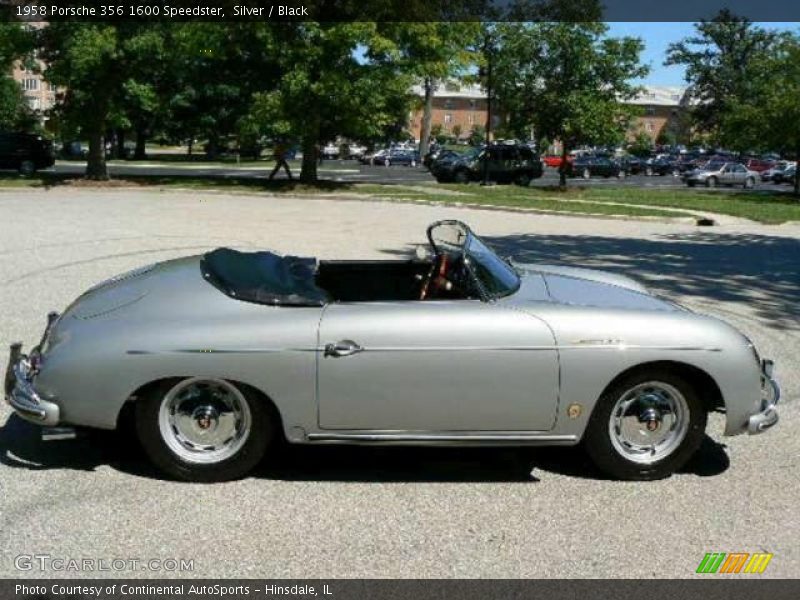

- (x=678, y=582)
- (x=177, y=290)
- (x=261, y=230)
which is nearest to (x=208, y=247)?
(x=261, y=230)

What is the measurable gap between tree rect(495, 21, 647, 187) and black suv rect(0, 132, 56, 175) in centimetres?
1857

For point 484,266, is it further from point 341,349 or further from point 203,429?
point 203,429

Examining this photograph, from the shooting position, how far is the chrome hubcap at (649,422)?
4.46 m

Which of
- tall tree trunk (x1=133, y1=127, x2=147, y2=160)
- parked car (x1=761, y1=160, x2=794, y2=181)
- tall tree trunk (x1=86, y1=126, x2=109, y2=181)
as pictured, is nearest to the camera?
tall tree trunk (x1=86, y1=126, x2=109, y2=181)

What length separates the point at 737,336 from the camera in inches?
179

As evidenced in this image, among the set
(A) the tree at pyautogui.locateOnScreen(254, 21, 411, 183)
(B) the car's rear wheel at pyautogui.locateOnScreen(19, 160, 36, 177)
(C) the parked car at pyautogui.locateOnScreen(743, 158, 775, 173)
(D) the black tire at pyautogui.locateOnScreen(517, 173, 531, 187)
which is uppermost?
(A) the tree at pyautogui.locateOnScreen(254, 21, 411, 183)

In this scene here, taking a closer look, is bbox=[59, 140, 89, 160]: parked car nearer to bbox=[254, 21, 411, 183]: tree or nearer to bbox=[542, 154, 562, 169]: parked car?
bbox=[542, 154, 562, 169]: parked car

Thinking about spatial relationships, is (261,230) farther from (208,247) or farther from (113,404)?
(113,404)

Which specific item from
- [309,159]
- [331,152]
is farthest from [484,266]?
[331,152]

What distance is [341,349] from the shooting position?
13.9 feet

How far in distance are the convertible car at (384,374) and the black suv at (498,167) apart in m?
32.5

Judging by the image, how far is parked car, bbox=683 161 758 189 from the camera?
1813 inches

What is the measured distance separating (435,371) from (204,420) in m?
1.15

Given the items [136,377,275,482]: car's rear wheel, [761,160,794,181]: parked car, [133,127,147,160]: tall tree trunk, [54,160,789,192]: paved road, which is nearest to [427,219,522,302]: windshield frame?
[136,377,275,482]: car's rear wheel
